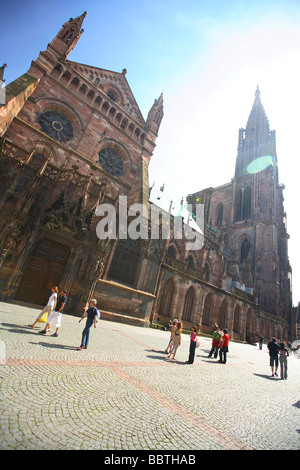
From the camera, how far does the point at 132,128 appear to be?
20.4 metres

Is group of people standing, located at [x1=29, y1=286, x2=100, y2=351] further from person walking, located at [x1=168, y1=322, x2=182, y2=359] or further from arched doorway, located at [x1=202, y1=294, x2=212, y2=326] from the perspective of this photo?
arched doorway, located at [x1=202, y1=294, x2=212, y2=326]

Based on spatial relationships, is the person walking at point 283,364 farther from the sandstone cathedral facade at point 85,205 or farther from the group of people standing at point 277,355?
the sandstone cathedral facade at point 85,205

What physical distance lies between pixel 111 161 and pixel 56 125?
4925mm

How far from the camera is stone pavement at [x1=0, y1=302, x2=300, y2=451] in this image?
201cm

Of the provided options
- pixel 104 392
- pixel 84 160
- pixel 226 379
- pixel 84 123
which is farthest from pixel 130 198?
pixel 104 392

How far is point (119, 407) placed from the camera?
8.85ft

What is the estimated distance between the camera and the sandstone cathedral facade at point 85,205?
10452mm

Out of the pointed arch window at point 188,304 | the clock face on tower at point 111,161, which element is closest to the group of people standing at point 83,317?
the clock face on tower at point 111,161

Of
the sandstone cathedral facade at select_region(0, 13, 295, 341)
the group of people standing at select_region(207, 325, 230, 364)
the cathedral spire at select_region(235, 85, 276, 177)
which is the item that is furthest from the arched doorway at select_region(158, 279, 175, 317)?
the cathedral spire at select_region(235, 85, 276, 177)

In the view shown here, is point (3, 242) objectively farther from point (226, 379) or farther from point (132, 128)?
point (132, 128)

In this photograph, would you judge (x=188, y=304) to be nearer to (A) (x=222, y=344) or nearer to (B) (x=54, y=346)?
(A) (x=222, y=344)

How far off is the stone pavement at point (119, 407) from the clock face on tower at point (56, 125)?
47.7 ft

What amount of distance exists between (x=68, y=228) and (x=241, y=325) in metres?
24.8

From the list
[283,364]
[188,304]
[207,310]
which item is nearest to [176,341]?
[283,364]
